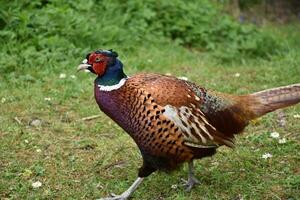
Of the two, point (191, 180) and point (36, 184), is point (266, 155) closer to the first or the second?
point (191, 180)

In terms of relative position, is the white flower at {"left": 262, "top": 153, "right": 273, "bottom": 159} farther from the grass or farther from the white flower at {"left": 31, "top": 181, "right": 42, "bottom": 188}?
the white flower at {"left": 31, "top": 181, "right": 42, "bottom": 188}

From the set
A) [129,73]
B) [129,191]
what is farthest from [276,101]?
[129,73]

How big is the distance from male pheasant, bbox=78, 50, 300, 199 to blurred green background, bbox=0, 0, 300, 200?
0.44 meters

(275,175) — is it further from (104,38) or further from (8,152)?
(104,38)

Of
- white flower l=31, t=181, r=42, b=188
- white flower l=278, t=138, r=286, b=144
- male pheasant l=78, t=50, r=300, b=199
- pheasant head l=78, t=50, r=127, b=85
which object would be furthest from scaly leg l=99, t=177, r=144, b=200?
white flower l=278, t=138, r=286, b=144

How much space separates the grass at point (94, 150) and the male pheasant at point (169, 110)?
379mm

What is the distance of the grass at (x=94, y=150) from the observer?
14.9ft

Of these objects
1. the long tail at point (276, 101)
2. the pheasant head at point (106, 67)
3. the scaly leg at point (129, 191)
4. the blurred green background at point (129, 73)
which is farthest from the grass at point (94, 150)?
the pheasant head at point (106, 67)

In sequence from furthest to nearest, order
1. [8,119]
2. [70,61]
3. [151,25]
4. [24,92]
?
1. [151,25]
2. [70,61]
3. [24,92]
4. [8,119]

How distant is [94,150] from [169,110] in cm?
144

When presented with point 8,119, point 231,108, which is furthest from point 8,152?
point 231,108

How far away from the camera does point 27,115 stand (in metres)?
5.93

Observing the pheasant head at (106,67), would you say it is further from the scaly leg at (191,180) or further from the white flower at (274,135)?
the white flower at (274,135)

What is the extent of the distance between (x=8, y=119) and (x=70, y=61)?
64.4 inches
